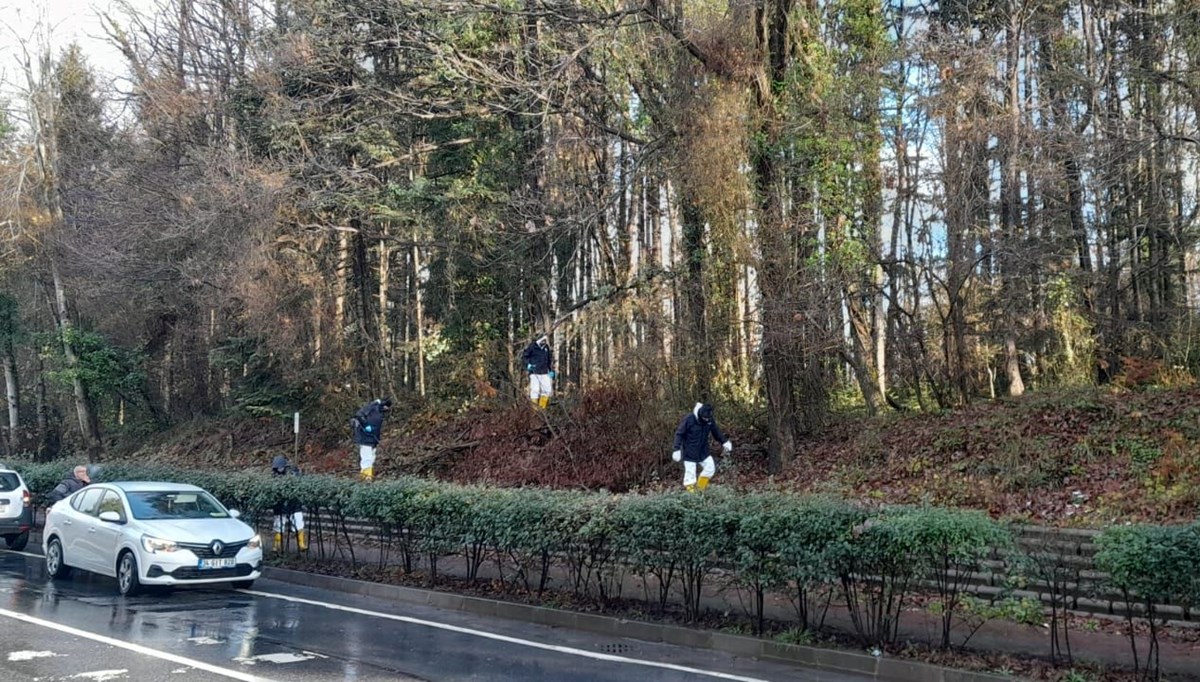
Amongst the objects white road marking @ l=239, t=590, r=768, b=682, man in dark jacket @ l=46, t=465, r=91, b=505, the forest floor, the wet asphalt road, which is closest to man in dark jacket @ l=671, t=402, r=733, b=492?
the forest floor

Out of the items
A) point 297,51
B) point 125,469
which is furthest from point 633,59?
point 125,469

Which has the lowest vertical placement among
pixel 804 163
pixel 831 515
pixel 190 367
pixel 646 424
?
pixel 831 515

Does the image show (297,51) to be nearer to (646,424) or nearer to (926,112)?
(646,424)

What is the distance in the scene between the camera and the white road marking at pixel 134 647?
27.7ft

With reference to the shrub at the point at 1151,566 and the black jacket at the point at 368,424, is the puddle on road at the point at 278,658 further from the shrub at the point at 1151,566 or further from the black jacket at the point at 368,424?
the black jacket at the point at 368,424

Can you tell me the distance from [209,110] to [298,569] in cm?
1900

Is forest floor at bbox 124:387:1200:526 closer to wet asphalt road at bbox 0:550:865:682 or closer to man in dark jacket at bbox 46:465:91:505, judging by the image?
wet asphalt road at bbox 0:550:865:682

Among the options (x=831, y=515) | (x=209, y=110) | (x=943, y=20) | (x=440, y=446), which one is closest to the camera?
(x=831, y=515)

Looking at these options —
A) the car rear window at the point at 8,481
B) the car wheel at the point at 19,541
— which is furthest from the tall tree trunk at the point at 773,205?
the car wheel at the point at 19,541

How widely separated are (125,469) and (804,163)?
16765 millimetres

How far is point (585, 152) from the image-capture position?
2277 cm

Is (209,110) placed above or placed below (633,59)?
above

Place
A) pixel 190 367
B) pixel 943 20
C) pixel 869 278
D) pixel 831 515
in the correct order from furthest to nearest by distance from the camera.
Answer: pixel 190 367, pixel 943 20, pixel 869 278, pixel 831 515

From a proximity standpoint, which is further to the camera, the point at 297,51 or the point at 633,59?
the point at 297,51
